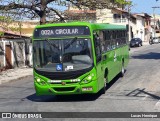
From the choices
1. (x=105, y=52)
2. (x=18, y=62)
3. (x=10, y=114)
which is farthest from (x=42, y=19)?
(x=10, y=114)

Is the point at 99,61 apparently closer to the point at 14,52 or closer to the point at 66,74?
the point at 66,74

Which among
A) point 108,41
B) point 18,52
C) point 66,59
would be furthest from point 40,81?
point 18,52

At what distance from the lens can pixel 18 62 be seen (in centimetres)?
2977

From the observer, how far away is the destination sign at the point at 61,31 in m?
12.8

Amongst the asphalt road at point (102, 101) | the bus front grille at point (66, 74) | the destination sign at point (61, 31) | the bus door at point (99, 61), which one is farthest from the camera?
the bus door at point (99, 61)

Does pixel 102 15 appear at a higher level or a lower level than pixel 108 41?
higher

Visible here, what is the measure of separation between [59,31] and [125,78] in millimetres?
6964

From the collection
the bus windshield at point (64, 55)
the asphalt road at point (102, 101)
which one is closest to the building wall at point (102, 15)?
the asphalt road at point (102, 101)

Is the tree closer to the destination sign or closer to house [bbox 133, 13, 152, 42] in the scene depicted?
the destination sign

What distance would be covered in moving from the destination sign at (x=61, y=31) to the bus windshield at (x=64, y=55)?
193mm

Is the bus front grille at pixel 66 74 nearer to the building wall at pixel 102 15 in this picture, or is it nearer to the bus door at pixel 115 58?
the bus door at pixel 115 58

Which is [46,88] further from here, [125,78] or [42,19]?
[42,19]

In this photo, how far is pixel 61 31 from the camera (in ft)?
42.3

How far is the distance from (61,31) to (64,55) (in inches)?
31.8
